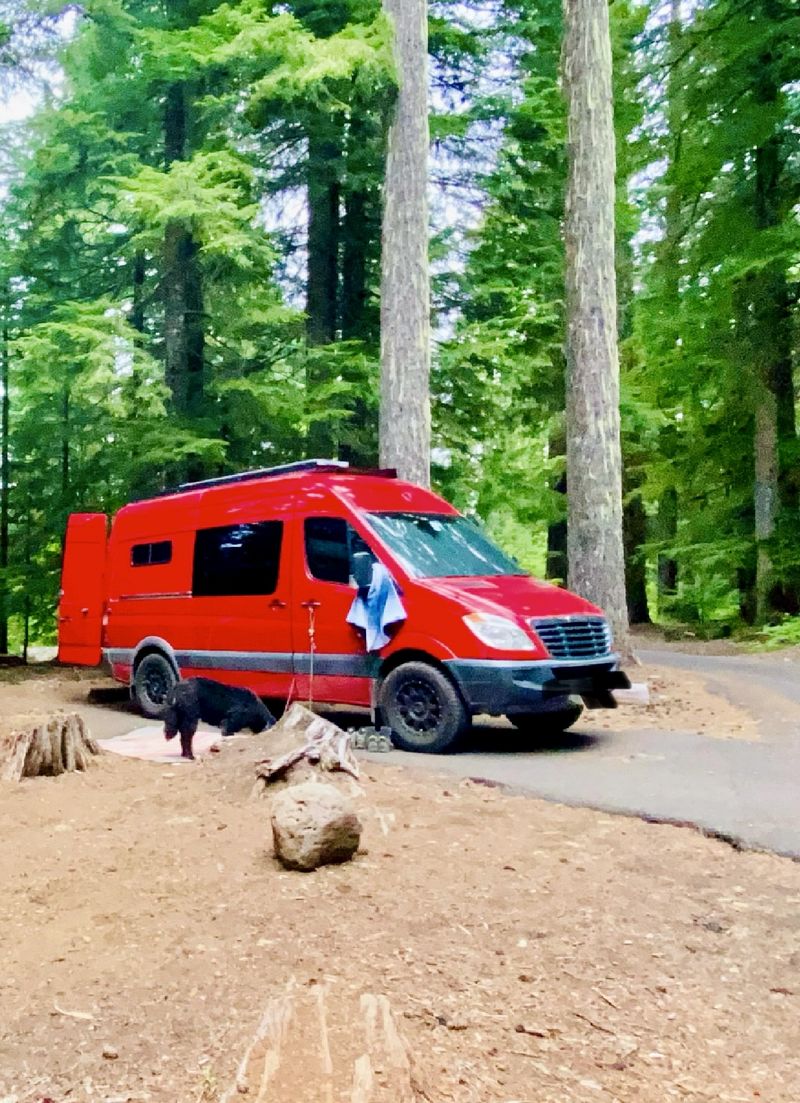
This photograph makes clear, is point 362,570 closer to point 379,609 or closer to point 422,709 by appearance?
point 379,609

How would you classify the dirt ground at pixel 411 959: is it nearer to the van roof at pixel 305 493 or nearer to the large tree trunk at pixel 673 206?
the van roof at pixel 305 493

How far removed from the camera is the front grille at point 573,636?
26.2 ft

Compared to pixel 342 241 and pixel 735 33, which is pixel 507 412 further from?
pixel 735 33

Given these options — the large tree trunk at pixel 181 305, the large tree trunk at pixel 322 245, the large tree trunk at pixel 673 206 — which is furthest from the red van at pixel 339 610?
the large tree trunk at pixel 673 206

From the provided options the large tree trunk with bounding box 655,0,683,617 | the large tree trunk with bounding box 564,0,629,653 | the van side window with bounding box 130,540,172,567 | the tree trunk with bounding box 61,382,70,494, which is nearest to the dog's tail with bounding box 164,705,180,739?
the van side window with bounding box 130,540,172,567

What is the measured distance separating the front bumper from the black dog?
204 centimetres

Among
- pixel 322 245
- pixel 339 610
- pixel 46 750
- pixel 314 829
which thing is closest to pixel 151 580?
pixel 339 610

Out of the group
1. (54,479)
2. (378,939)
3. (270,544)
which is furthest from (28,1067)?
(54,479)

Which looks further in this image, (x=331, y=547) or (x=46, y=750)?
(x=331, y=547)

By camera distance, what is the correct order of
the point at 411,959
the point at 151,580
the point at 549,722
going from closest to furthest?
the point at 411,959 < the point at 549,722 < the point at 151,580

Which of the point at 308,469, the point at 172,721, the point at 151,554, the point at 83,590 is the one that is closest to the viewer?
the point at 172,721

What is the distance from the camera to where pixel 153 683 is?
1113cm

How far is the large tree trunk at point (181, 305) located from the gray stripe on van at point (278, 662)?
5.90 meters

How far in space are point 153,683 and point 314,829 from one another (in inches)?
273
